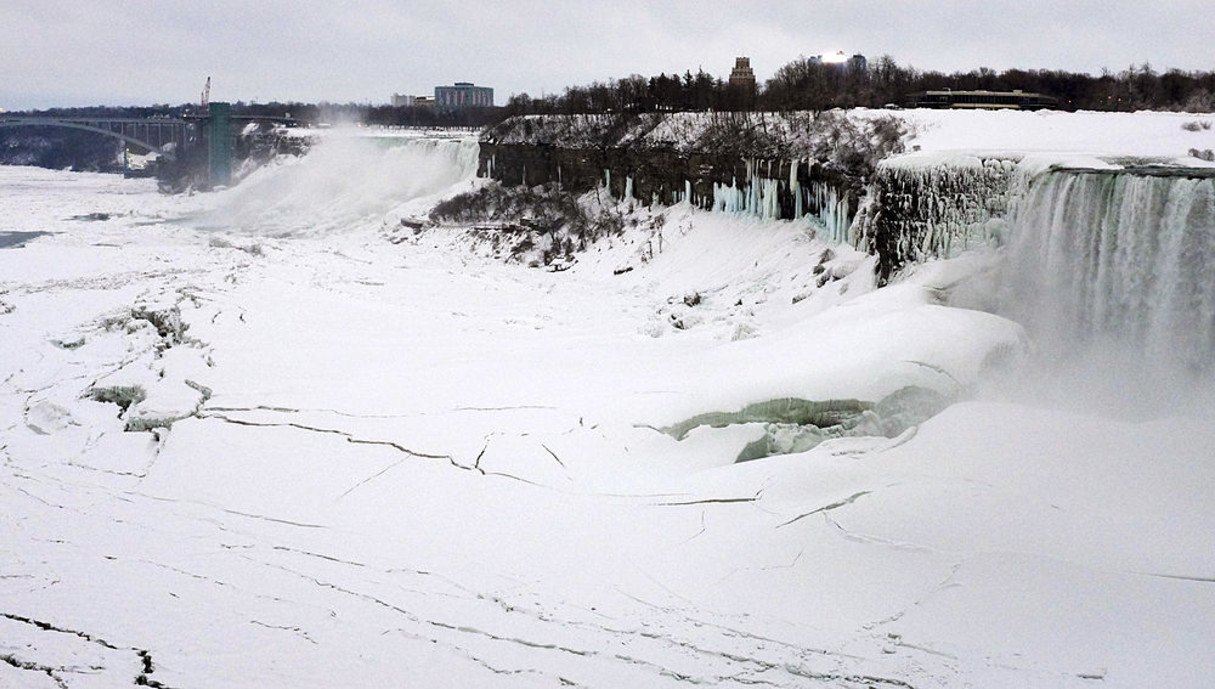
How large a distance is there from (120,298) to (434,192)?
25.0 meters

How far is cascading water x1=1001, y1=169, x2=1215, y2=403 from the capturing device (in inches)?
418

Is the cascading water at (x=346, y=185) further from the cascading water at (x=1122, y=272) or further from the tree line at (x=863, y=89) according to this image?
the cascading water at (x=1122, y=272)

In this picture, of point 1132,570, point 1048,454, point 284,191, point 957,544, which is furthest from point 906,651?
point 284,191

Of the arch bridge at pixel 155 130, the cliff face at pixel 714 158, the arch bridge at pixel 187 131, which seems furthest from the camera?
the arch bridge at pixel 155 130

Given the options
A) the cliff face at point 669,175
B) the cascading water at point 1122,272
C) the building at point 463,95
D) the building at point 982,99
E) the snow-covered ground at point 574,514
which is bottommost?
the snow-covered ground at point 574,514

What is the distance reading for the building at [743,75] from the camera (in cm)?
3957

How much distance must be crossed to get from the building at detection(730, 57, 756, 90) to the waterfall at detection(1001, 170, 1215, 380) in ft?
87.2

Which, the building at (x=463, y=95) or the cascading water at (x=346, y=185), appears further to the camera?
the building at (x=463, y=95)

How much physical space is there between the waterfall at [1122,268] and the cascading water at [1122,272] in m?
0.01

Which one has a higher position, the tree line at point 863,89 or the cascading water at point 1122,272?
the tree line at point 863,89

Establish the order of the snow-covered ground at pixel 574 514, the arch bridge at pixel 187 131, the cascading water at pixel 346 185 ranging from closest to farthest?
Result: the snow-covered ground at pixel 574 514, the cascading water at pixel 346 185, the arch bridge at pixel 187 131

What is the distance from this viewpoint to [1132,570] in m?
6.92

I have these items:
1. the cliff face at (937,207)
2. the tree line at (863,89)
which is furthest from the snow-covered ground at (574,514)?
the tree line at (863,89)

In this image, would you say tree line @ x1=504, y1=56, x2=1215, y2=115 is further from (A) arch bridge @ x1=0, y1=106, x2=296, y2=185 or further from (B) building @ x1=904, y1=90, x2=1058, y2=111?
(A) arch bridge @ x1=0, y1=106, x2=296, y2=185
